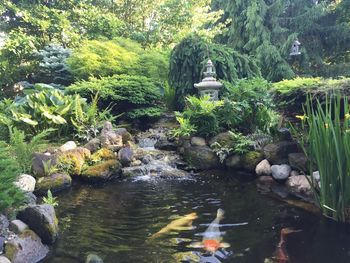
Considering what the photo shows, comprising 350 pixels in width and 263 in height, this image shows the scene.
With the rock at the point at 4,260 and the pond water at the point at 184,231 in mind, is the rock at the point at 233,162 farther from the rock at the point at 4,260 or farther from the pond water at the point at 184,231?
the rock at the point at 4,260

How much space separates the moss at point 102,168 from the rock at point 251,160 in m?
2.26

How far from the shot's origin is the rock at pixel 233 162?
6.30m

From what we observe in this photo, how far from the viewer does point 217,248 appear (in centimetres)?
315

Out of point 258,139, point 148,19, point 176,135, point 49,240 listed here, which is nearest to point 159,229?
point 49,240

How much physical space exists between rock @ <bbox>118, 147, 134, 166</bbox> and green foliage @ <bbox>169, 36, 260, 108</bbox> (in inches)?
135

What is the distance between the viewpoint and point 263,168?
5.81 metres

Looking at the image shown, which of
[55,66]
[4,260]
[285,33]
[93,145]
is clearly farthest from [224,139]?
[285,33]

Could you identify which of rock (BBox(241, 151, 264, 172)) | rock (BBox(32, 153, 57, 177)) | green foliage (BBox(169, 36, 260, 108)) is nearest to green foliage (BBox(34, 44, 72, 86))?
green foliage (BBox(169, 36, 260, 108))

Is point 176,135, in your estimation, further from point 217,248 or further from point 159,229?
point 217,248

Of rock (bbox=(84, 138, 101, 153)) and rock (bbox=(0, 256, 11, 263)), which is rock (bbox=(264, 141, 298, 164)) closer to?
rock (bbox=(84, 138, 101, 153))

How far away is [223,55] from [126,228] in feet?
22.1

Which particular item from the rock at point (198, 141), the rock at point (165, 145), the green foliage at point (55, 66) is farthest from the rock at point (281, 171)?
the green foliage at point (55, 66)

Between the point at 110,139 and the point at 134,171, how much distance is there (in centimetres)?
98

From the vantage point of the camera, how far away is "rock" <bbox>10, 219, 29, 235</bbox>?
3193mm
